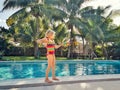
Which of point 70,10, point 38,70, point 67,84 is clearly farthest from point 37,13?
point 67,84

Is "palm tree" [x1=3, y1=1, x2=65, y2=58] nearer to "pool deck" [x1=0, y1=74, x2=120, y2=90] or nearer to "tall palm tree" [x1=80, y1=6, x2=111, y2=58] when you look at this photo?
"tall palm tree" [x1=80, y1=6, x2=111, y2=58]

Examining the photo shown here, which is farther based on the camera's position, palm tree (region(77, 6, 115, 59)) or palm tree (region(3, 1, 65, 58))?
palm tree (region(77, 6, 115, 59))

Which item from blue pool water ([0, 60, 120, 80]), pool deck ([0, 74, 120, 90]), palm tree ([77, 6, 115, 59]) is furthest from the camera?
palm tree ([77, 6, 115, 59])

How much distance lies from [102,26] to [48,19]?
496 centimetres

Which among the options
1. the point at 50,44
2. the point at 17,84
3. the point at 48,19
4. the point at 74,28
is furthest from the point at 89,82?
the point at 74,28

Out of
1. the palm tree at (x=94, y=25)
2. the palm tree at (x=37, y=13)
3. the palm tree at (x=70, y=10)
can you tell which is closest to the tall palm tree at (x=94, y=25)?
the palm tree at (x=94, y=25)

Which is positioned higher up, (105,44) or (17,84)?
(105,44)

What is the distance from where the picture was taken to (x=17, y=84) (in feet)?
18.3

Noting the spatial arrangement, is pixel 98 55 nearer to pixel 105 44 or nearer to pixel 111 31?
pixel 105 44

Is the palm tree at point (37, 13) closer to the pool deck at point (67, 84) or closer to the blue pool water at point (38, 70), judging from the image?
the blue pool water at point (38, 70)

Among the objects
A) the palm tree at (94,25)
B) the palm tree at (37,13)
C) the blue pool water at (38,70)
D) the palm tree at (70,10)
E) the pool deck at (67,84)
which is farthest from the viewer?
the palm tree at (94,25)

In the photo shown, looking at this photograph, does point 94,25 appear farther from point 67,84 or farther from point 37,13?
point 67,84

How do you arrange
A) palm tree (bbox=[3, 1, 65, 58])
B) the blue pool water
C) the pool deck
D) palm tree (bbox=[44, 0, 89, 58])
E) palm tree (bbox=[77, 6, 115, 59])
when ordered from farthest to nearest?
palm tree (bbox=[77, 6, 115, 59]), palm tree (bbox=[44, 0, 89, 58]), palm tree (bbox=[3, 1, 65, 58]), the blue pool water, the pool deck

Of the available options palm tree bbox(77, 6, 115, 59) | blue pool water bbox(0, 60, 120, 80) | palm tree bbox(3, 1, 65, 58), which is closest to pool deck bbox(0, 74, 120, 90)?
blue pool water bbox(0, 60, 120, 80)
